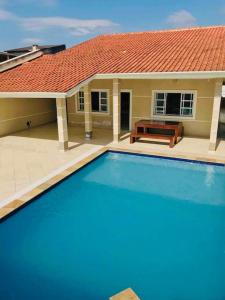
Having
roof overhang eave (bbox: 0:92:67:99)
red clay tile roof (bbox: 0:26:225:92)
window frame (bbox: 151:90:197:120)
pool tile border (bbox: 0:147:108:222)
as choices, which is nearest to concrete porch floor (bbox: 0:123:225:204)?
pool tile border (bbox: 0:147:108:222)

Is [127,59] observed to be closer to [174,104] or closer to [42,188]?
[174,104]

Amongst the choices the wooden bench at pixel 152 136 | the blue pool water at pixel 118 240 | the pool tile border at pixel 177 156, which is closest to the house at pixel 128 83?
the wooden bench at pixel 152 136

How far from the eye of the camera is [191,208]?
7199 millimetres

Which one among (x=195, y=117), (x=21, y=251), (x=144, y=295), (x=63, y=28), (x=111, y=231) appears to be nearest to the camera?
(x=144, y=295)

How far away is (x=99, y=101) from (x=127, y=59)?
3639mm

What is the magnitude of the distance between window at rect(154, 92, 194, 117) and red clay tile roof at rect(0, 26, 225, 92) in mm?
2172

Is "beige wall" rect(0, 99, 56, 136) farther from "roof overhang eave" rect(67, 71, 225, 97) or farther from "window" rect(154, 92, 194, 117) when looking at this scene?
"window" rect(154, 92, 194, 117)

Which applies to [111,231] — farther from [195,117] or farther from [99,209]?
[195,117]

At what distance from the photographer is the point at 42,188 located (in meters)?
7.61

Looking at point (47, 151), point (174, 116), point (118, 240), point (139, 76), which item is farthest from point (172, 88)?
point (118, 240)

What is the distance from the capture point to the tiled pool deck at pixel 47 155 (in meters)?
7.56

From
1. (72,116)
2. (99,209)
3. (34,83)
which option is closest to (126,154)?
(99,209)

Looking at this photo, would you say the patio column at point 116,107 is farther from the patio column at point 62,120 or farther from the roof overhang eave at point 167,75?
the patio column at point 62,120

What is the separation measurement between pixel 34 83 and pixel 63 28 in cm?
2042
